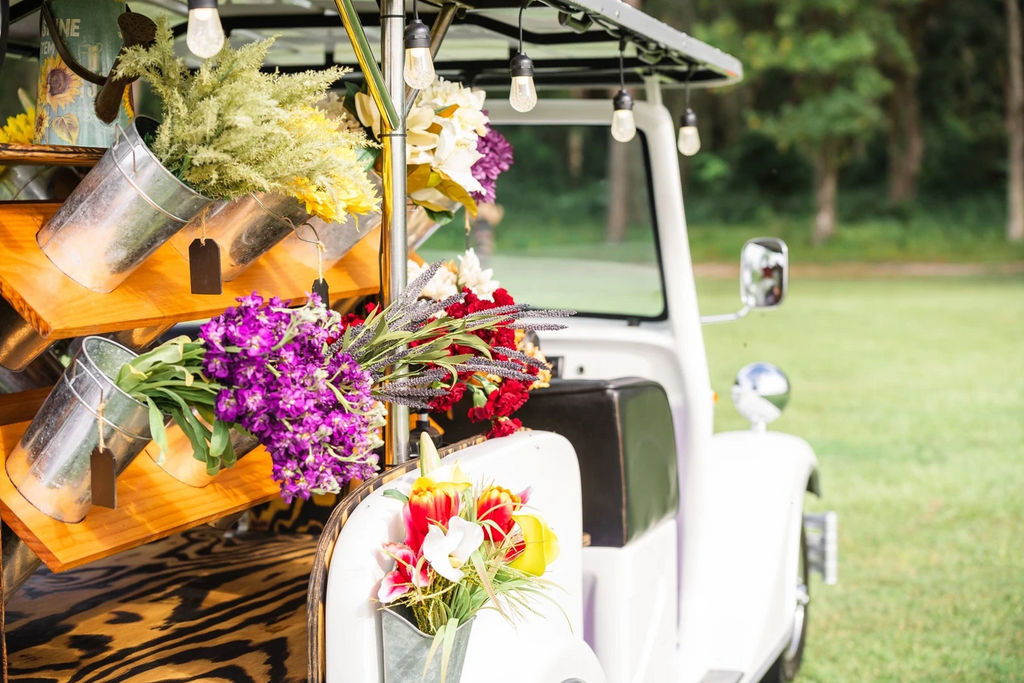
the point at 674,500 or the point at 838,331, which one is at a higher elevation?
the point at 674,500

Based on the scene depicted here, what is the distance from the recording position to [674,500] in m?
3.12

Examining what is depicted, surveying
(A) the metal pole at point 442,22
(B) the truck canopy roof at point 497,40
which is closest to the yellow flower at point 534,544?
(A) the metal pole at point 442,22

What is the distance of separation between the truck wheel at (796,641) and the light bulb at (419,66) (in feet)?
8.87

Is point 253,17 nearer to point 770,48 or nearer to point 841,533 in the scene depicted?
point 841,533

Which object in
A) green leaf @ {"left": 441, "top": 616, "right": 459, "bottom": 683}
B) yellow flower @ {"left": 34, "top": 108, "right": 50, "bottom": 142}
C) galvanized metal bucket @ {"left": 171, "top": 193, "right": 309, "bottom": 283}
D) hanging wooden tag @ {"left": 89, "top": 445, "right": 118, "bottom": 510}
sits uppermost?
yellow flower @ {"left": 34, "top": 108, "right": 50, "bottom": 142}

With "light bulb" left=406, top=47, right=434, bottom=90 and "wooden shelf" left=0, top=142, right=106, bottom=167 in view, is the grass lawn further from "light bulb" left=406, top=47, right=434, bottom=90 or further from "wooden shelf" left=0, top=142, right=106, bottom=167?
"wooden shelf" left=0, top=142, right=106, bottom=167

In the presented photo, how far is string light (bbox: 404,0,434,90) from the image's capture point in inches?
78.6

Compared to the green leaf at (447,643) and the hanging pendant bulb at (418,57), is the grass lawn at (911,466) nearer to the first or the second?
the green leaf at (447,643)

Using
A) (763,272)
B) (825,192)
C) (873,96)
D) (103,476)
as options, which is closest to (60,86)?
(103,476)

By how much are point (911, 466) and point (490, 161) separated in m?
6.44

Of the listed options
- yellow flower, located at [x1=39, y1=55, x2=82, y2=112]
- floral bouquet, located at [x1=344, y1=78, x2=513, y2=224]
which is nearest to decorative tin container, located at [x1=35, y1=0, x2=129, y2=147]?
yellow flower, located at [x1=39, y1=55, x2=82, y2=112]

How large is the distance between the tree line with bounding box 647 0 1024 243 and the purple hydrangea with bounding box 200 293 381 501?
24883mm

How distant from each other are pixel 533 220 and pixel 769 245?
97cm

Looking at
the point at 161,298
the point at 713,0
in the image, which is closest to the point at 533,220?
the point at 161,298
